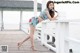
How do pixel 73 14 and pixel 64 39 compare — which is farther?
pixel 73 14

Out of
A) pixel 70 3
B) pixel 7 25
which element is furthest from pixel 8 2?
pixel 70 3

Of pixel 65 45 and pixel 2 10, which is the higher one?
pixel 2 10

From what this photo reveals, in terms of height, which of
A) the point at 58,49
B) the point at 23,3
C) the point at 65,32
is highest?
the point at 23,3

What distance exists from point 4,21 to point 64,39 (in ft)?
75.7

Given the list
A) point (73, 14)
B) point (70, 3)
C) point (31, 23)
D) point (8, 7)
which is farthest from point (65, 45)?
point (8, 7)

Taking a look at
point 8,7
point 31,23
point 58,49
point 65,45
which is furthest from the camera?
point 8,7

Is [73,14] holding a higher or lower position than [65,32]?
higher

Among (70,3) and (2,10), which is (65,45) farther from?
(2,10)

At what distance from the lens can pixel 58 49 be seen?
5.00m

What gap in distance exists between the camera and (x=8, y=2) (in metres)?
26.7

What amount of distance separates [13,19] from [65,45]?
915 inches

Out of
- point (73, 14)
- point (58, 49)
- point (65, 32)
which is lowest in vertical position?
point (58, 49)

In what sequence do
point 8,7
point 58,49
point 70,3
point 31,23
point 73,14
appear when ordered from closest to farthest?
1. point 58,49
2. point 31,23
3. point 73,14
4. point 70,3
5. point 8,7

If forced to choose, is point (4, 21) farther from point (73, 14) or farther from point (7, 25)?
point (73, 14)
